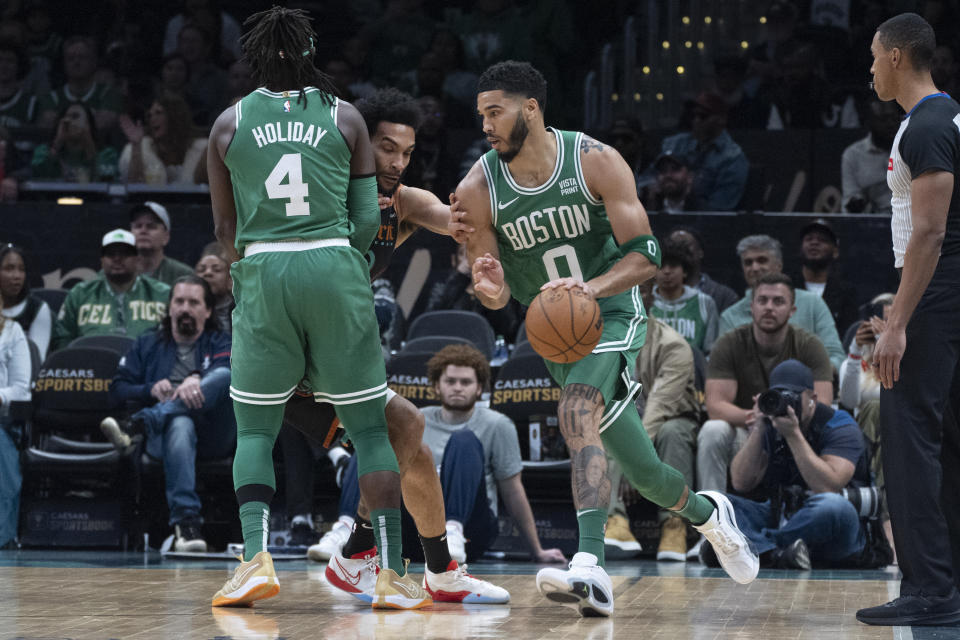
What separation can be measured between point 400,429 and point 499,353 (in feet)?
13.8

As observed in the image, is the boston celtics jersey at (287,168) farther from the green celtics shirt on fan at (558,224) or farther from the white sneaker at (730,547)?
the white sneaker at (730,547)

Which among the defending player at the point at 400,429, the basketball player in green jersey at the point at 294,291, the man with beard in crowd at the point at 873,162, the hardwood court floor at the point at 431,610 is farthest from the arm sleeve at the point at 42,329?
the man with beard in crowd at the point at 873,162

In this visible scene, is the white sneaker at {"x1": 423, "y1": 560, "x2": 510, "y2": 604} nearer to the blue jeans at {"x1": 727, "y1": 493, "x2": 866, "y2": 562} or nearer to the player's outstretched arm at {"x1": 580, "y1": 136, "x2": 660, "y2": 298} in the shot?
the player's outstretched arm at {"x1": 580, "y1": 136, "x2": 660, "y2": 298}

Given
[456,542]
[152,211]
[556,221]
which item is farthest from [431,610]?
[152,211]

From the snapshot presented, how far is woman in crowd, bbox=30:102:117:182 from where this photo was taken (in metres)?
12.0

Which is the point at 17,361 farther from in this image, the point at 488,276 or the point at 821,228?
the point at 821,228

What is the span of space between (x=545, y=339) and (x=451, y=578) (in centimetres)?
119

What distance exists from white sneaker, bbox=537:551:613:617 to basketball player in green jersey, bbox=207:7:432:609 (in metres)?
0.63

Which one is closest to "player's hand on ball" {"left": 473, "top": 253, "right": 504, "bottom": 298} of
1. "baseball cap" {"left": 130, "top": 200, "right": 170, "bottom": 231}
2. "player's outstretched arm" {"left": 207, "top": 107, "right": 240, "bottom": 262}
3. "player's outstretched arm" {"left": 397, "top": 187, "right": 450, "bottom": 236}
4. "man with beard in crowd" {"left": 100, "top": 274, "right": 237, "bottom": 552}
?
"player's outstretched arm" {"left": 397, "top": 187, "right": 450, "bottom": 236}

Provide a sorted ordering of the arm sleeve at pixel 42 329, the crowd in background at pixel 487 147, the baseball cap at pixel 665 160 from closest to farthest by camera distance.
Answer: the crowd in background at pixel 487 147 < the arm sleeve at pixel 42 329 < the baseball cap at pixel 665 160

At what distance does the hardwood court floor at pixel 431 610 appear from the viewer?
15.3 feet

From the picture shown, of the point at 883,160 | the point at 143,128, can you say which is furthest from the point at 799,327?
the point at 143,128

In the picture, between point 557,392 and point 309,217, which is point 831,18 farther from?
point 309,217

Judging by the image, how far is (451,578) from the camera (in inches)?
222
